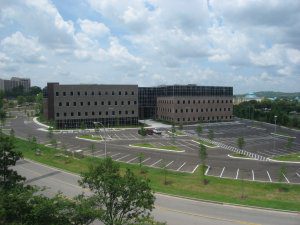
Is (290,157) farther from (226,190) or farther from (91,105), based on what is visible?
(91,105)

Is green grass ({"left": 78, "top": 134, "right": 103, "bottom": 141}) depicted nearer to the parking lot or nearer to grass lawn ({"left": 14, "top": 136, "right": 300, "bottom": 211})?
the parking lot

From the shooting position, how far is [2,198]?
17.0 m

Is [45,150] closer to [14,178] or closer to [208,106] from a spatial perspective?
[14,178]

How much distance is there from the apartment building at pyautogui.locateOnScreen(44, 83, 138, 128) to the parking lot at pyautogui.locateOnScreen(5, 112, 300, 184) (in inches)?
357

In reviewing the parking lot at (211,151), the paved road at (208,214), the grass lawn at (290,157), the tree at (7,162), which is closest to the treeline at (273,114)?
the parking lot at (211,151)

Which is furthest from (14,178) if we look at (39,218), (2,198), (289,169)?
(289,169)

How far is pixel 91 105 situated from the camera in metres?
90.9

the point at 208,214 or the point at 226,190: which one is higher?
the point at 208,214

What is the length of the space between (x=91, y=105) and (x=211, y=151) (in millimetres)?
44792

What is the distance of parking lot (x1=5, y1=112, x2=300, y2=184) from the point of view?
40825 mm

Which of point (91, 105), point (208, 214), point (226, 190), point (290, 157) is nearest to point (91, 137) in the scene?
point (91, 105)

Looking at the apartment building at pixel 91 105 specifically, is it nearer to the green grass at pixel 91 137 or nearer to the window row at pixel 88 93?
the window row at pixel 88 93

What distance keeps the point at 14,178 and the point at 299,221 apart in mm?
19386

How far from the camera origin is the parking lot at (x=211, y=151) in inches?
1607
